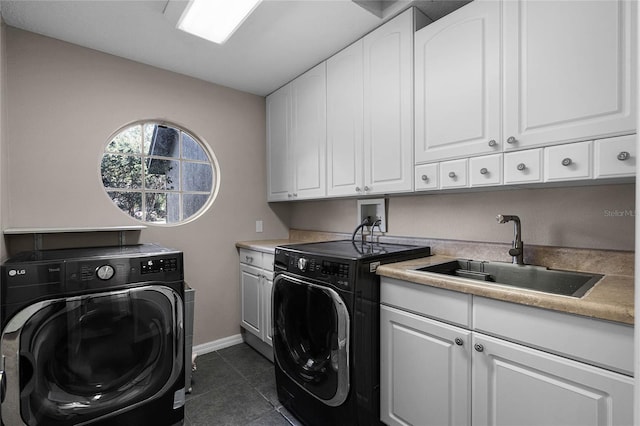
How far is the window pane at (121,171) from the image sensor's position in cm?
231

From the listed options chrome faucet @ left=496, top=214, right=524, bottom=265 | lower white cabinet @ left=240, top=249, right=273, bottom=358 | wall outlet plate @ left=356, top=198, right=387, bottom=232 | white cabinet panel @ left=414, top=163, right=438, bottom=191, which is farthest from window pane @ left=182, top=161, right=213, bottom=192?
chrome faucet @ left=496, top=214, right=524, bottom=265

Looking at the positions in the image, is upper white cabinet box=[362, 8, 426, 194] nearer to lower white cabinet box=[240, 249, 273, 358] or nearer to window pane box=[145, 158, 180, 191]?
lower white cabinet box=[240, 249, 273, 358]

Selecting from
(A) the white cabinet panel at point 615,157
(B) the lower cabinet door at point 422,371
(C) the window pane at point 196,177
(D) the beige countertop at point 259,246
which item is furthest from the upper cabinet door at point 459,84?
(C) the window pane at point 196,177

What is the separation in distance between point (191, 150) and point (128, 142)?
47 centimetres

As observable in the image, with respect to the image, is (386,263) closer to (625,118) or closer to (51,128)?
(625,118)

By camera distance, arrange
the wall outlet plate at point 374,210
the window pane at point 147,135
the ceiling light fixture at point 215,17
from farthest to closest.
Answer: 1. the window pane at point 147,135
2. the wall outlet plate at point 374,210
3. the ceiling light fixture at point 215,17

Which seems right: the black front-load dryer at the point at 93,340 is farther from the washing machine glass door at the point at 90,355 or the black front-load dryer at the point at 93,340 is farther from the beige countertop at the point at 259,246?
the beige countertop at the point at 259,246

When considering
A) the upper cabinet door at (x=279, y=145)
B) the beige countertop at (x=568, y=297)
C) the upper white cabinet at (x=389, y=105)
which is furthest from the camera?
the upper cabinet door at (x=279, y=145)

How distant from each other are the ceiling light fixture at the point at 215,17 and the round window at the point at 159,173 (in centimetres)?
96

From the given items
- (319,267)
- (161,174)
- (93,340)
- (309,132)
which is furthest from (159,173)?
(319,267)

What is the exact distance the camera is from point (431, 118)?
1.63 m

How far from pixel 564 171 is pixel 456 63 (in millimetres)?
714

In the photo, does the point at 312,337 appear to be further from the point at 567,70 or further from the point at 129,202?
the point at 129,202

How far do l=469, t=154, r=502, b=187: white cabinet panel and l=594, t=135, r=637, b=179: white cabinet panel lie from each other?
336mm
